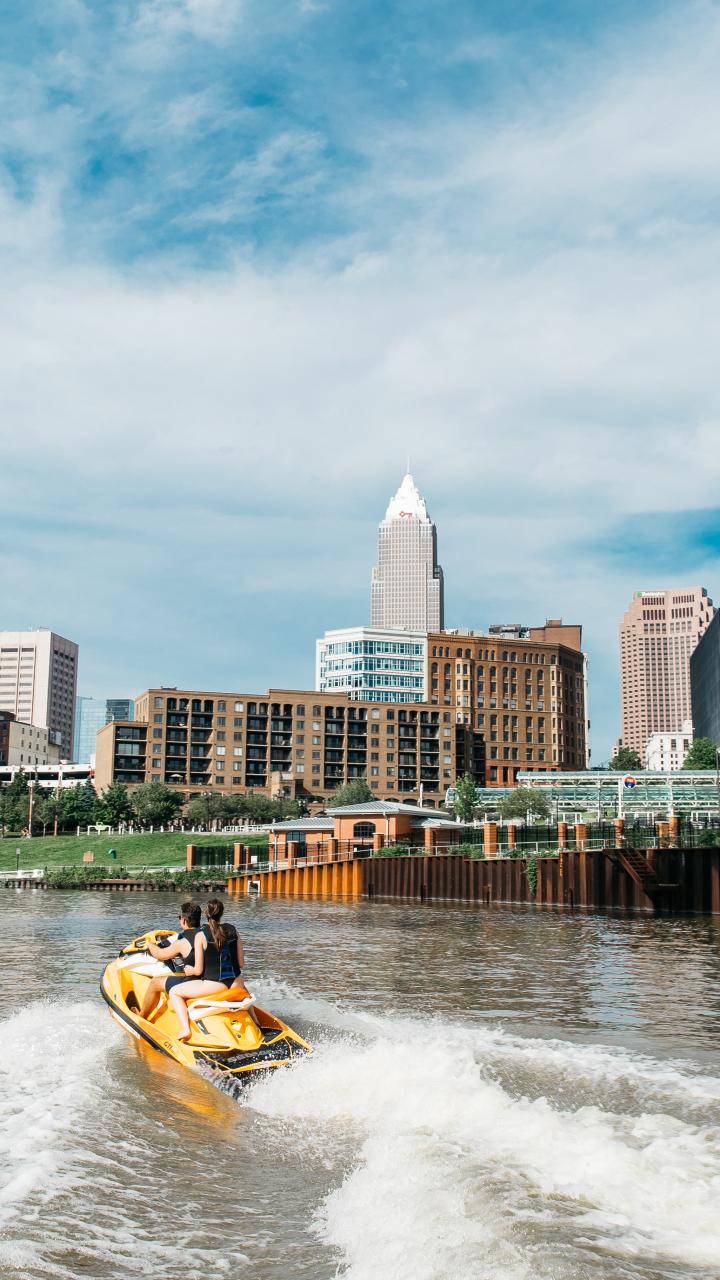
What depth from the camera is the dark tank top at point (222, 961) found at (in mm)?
17891

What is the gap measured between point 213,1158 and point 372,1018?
9.00 metres

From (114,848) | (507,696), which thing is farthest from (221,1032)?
(507,696)

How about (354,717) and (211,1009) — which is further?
(354,717)

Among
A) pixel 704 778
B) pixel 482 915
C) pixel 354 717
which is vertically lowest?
pixel 482 915

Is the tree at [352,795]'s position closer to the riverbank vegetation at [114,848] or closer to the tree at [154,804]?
the tree at [154,804]

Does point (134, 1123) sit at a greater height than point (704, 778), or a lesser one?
lesser

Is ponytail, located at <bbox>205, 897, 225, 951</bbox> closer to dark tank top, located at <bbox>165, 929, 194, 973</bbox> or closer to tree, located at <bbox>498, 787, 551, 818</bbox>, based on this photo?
dark tank top, located at <bbox>165, 929, 194, 973</bbox>

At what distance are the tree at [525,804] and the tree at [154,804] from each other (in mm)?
56939

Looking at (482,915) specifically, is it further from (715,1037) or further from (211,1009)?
(211,1009)

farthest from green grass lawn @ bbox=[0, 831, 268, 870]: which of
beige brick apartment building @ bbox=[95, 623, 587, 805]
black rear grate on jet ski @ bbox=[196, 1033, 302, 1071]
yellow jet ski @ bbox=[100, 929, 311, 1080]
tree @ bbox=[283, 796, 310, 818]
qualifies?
black rear grate on jet ski @ bbox=[196, 1033, 302, 1071]

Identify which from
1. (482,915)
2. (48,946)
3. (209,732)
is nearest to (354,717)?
(209,732)

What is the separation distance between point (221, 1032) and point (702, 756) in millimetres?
181591

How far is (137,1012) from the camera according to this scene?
18.9 meters

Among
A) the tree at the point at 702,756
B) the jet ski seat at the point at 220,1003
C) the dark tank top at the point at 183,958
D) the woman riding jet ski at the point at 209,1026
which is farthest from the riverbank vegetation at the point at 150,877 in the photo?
the tree at the point at 702,756
